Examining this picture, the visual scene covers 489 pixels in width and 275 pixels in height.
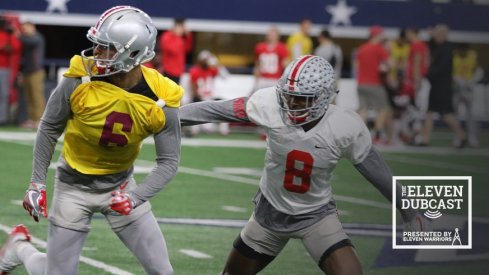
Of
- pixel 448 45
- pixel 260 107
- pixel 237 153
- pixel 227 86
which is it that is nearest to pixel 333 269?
pixel 260 107

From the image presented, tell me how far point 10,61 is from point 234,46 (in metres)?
6.98

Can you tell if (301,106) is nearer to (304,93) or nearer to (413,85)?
(304,93)

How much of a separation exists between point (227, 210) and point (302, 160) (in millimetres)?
4991

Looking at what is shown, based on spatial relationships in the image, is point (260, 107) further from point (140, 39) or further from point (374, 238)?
point (374, 238)

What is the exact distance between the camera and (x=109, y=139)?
18.2 feet

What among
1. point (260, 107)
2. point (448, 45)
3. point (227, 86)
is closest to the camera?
point (260, 107)

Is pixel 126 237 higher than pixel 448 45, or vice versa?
pixel 448 45

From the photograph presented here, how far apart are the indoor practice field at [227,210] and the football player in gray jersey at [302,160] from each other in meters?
1.85

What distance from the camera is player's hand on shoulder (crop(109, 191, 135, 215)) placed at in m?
5.25

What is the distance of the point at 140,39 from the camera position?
5.46 meters

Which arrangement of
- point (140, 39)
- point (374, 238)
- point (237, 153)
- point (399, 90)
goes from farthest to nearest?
point (399, 90)
point (237, 153)
point (374, 238)
point (140, 39)

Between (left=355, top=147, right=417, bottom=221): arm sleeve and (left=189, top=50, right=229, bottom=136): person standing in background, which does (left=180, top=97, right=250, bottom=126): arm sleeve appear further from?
(left=189, top=50, right=229, bottom=136): person standing in background

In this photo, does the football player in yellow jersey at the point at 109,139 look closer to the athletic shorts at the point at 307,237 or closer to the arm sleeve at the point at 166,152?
the arm sleeve at the point at 166,152

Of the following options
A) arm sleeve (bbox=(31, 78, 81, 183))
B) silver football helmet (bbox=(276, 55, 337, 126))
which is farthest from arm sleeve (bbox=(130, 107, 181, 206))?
silver football helmet (bbox=(276, 55, 337, 126))
